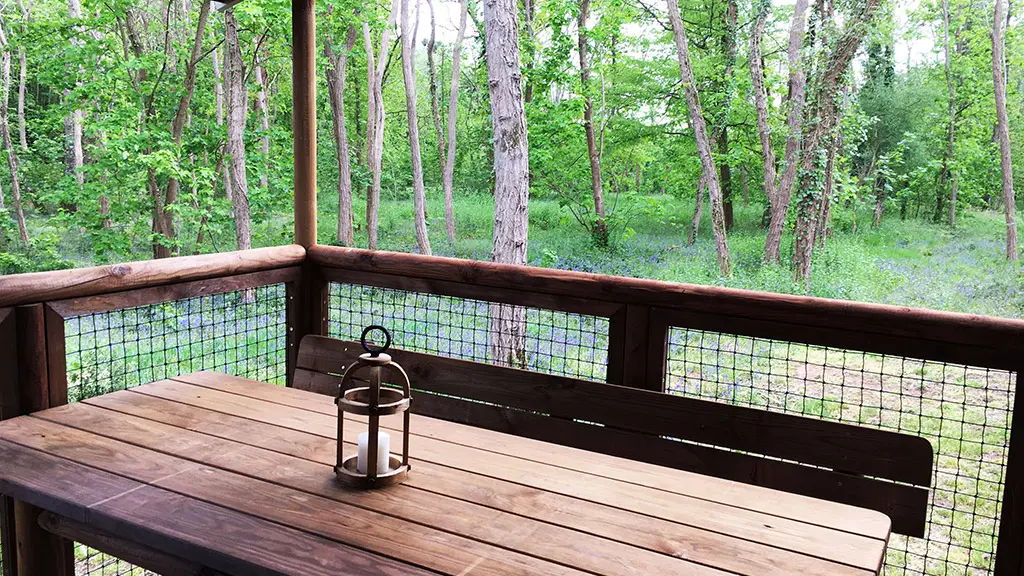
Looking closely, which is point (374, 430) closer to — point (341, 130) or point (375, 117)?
point (341, 130)

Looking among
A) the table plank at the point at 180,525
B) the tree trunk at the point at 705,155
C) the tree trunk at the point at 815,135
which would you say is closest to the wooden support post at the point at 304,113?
the table plank at the point at 180,525

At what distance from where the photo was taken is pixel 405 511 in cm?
132

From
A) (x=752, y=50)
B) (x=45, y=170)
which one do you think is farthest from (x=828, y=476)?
(x=45, y=170)

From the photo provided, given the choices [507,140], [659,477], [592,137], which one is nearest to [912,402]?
[507,140]

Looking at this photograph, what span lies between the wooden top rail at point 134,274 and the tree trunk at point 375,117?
9987mm

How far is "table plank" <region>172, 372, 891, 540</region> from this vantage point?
53.5 inches

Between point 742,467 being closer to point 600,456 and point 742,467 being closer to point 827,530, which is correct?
point 600,456

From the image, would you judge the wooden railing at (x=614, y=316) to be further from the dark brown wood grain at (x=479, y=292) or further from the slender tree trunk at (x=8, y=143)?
the slender tree trunk at (x=8, y=143)

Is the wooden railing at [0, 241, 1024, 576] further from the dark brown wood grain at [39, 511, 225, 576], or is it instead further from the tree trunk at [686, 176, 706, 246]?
the tree trunk at [686, 176, 706, 246]

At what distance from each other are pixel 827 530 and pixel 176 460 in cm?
124

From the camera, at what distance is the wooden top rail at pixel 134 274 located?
6.45 feet

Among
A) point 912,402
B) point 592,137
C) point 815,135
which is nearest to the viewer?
point 912,402

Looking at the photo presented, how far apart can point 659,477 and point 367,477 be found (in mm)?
581

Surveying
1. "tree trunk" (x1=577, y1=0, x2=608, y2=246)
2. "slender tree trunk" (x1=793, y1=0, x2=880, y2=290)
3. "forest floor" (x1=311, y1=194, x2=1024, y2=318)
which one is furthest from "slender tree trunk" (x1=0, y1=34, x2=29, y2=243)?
"slender tree trunk" (x1=793, y1=0, x2=880, y2=290)
